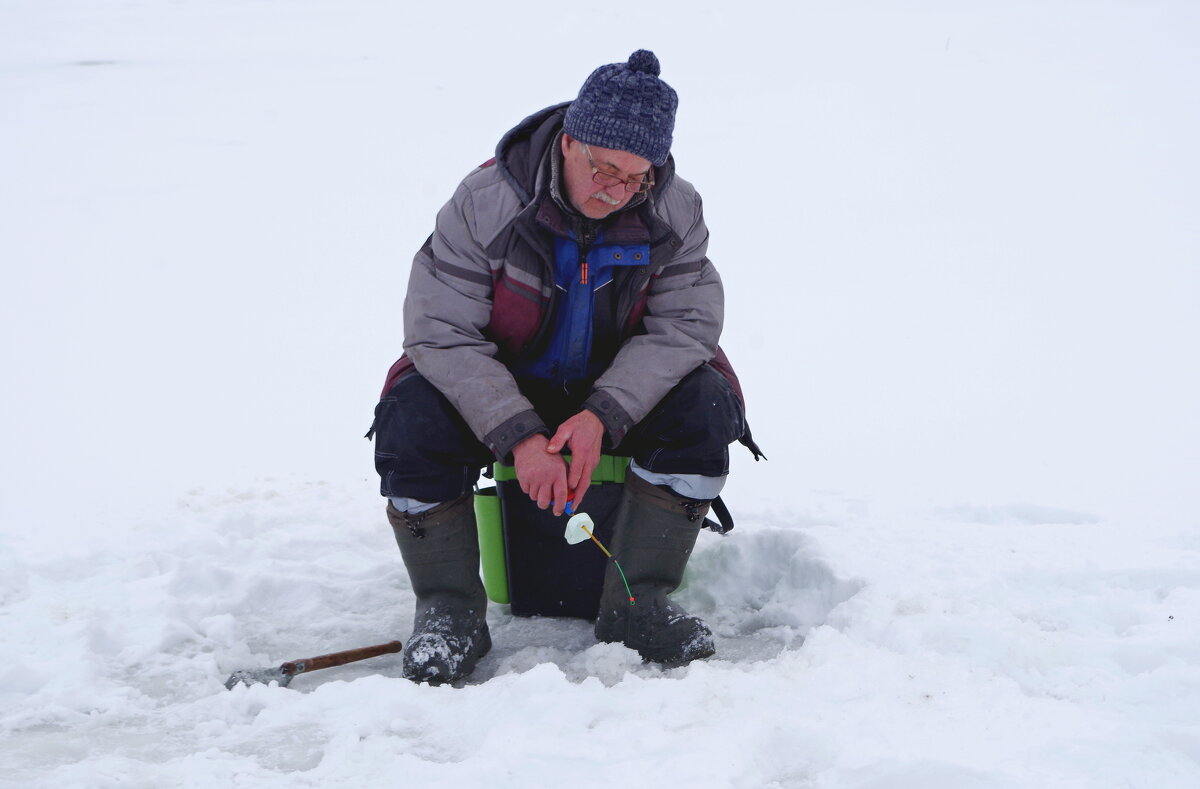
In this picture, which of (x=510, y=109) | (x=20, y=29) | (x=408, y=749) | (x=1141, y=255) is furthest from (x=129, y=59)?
(x=408, y=749)

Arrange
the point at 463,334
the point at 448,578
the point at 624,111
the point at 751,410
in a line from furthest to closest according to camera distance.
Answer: the point at 751,410 → the point at 448,578 → the point at 463,334 → the point at 624,111

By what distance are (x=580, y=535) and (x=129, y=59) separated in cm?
1191

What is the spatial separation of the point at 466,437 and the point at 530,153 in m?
0.65

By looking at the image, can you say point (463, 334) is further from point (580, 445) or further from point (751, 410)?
point (751, 410)

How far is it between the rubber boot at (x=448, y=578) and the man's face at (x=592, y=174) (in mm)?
721

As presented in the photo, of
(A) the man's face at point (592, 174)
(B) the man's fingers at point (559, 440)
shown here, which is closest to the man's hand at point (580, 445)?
(B) the man's fingers at point (559, 440)

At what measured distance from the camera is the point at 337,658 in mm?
2330

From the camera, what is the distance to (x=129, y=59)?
12125 millimetres

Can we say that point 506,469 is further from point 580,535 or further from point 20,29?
point 20,29

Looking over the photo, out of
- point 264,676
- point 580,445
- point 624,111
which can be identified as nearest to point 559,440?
point 580,445

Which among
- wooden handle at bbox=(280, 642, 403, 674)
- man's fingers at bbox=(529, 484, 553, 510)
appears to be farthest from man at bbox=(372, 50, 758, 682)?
wooden handle at bbox=(280, 642, 403, 674)

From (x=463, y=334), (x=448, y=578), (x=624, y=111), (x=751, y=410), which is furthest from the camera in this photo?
(x=751, y=410)

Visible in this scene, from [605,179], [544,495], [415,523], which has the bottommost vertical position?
[415,523]

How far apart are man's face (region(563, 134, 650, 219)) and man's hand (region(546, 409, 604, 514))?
1.46 ft
